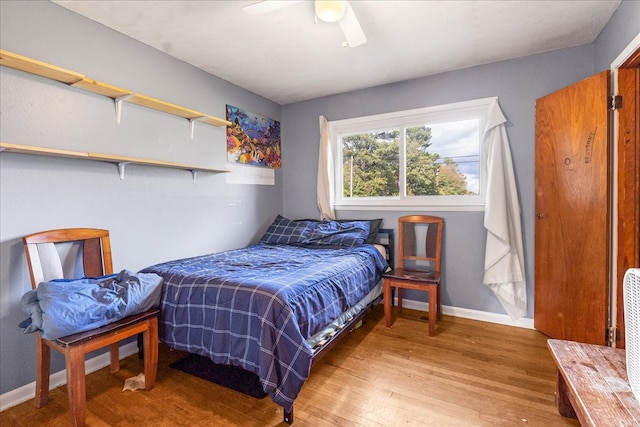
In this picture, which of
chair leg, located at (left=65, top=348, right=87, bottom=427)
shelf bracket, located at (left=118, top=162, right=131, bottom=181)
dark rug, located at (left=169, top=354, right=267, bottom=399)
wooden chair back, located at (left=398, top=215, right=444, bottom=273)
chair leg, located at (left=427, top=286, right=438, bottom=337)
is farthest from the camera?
wooden chair back, located at (left=398, top=215, right=444, bottom=273)

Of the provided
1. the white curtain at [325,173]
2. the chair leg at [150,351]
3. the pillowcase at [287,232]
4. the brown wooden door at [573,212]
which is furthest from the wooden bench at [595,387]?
the white curtain at [325,173]

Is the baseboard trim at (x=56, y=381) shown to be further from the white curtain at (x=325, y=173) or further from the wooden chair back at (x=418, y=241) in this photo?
the wooden chair back at (x=418, y=241)

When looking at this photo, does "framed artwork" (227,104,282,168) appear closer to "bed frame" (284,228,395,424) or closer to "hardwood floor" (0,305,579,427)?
"bed frame" (284,228,395,424)

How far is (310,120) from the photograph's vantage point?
12.6 ft

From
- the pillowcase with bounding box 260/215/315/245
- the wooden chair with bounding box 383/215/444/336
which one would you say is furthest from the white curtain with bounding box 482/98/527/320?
the pillowcase with bounding box 260/215/315/245

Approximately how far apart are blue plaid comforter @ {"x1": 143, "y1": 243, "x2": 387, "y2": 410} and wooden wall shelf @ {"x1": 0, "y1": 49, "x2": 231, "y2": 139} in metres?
1.26

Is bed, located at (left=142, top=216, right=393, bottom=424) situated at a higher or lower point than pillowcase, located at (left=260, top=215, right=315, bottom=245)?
lower

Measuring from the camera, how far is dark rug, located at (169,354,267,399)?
1829 mm

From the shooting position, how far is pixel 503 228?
270 cm

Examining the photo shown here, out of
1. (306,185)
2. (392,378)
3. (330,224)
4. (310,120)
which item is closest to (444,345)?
(392,378)

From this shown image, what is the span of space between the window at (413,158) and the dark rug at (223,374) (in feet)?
7.29

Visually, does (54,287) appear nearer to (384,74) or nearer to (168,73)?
(168,73)

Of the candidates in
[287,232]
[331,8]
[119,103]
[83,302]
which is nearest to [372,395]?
[83,302]

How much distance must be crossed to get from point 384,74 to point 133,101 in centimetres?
230
